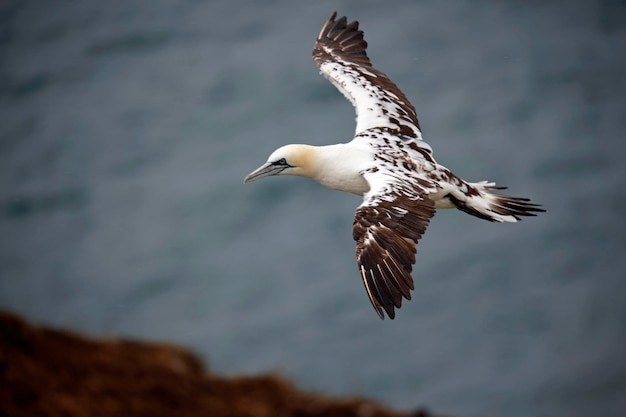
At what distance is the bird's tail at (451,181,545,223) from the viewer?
1007 centimetres

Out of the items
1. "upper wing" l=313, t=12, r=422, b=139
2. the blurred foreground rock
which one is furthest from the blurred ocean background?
"upper wing" l=313, t=12, r=422, b=139

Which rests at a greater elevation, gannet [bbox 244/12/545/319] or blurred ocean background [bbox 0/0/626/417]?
blurred ocean background [bbox 0/0/626/417]

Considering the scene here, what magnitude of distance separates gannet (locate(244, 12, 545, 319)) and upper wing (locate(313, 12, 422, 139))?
0.01m

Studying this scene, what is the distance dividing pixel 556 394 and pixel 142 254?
1023cm

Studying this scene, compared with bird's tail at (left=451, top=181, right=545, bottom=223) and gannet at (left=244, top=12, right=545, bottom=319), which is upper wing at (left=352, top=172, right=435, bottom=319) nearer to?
gannet at (left=244, top=12, right=545, bottom=319)

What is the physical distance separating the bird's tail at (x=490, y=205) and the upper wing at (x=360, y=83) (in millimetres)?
963

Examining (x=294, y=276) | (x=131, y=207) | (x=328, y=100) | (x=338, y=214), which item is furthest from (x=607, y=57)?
(x=131, y=207)

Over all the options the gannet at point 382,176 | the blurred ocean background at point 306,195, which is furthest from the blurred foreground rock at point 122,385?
the blurred ocean background at point 306,195

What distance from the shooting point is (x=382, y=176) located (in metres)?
9.55

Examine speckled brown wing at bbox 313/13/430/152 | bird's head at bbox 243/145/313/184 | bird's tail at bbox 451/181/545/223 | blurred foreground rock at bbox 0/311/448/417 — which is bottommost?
blurred foreground rock at bbox 0/311/448/417

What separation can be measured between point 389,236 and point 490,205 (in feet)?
7.06

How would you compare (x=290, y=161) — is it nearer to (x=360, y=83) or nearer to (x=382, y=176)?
(x=382, y=176)

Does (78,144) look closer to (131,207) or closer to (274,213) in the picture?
(131,207)

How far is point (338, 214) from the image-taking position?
23.2 meters
